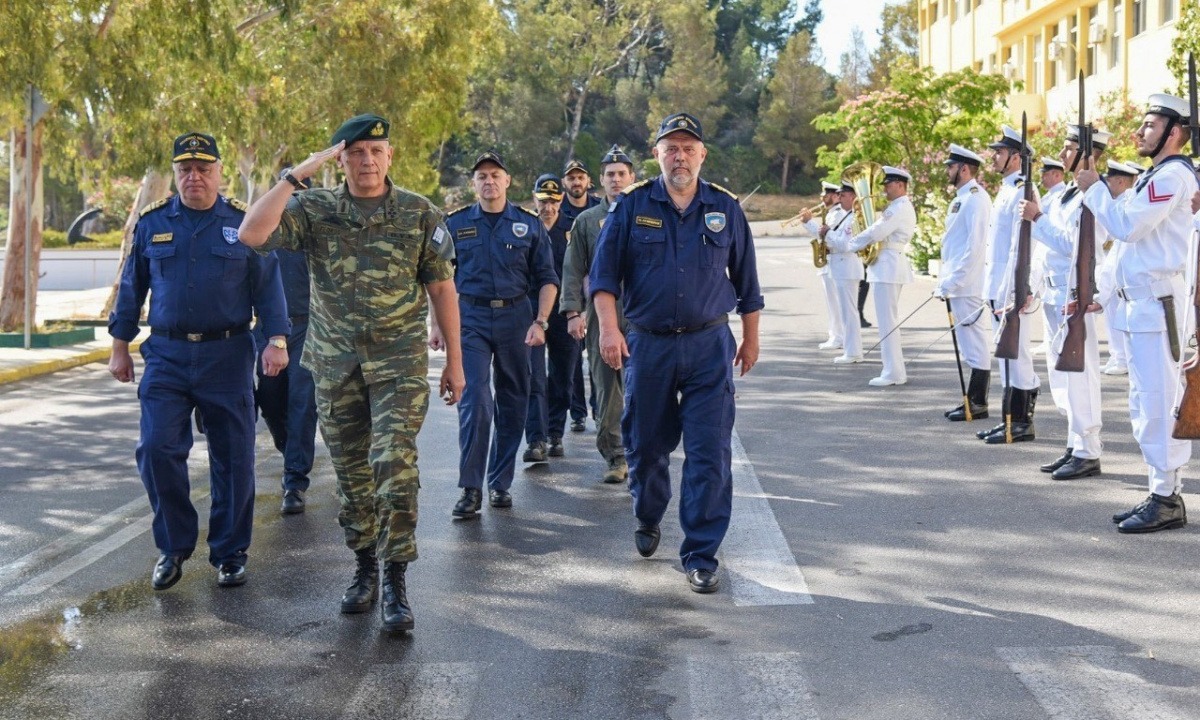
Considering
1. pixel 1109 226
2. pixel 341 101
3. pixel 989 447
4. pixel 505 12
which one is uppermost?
pixel 505 12

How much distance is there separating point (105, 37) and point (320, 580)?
14.0m

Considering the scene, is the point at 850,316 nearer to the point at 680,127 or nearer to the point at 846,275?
the point at 846,275

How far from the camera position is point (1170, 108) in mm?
7277

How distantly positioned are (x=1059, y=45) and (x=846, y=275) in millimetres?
27455

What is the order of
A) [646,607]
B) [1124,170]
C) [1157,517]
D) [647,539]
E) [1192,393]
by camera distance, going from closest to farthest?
1. [646,607]
2. [1192,393]
3. [647,539]
4. [1157,517]
5. [1124,170]

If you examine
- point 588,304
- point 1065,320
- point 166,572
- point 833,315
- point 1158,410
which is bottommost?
point 166,572

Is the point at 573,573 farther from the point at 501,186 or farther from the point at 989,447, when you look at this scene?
the point at 989,447

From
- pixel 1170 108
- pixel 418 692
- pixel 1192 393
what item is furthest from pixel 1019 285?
pixel 418 692

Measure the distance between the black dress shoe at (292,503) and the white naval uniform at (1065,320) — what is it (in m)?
4.49

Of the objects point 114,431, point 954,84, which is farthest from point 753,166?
point 114,431

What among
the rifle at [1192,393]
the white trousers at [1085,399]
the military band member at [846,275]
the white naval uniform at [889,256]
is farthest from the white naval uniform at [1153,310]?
the military band member at [846,275]

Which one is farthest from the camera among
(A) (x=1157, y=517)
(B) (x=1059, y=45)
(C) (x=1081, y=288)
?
(B) (x=1059, y=45)

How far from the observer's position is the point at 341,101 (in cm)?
2981

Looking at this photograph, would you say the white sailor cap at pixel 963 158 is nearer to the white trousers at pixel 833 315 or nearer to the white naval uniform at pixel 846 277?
the white naval uniform at pixel 846 277
